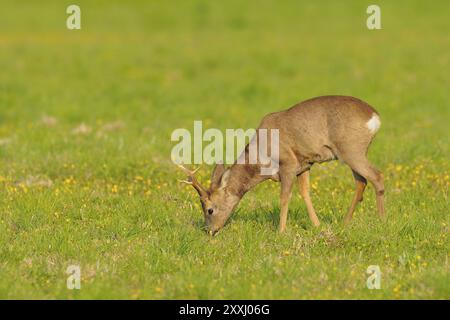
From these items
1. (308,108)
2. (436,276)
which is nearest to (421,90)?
(308,108)

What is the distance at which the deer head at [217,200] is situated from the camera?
33.6 ft

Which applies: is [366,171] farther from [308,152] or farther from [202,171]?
[202,171]

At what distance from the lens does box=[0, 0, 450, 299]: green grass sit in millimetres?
8539

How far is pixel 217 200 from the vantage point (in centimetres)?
1040

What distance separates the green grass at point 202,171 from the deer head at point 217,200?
0.52 feet

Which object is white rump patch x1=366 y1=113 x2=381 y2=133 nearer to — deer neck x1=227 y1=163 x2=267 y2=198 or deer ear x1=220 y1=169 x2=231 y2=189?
deer neck x1=227 y1=163 x2=267 y2=198

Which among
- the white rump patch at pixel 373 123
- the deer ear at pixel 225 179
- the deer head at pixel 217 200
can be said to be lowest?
the deer head at pixel 217 200

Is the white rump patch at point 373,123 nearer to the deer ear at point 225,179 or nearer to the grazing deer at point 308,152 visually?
the grazing deer at point 308,152

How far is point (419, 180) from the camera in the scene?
12297mm

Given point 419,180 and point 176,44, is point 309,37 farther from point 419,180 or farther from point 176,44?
point 419,180

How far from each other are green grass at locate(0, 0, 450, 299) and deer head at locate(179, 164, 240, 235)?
0.16 metres

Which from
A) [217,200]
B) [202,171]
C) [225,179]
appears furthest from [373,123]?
[202,171]

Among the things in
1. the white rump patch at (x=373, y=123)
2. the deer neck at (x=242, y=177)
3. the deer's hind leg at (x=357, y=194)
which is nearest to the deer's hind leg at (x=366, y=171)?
the deer's hind leg at (x=357, y=194)
